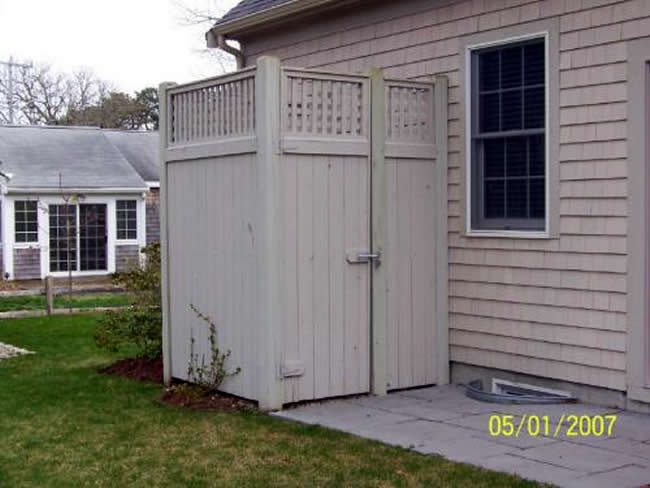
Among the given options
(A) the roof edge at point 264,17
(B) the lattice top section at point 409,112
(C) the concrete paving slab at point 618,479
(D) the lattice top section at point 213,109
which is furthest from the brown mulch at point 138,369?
(C) the concrete paving slab at point 618,479

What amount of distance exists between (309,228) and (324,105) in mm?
936

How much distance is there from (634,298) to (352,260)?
209 cm

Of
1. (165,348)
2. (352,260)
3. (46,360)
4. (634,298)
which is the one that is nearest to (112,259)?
(46,360)

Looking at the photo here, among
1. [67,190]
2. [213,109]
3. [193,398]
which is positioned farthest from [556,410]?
[67,190]

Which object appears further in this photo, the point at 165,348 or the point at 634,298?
the point at 165,348

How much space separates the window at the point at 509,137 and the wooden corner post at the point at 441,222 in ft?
0.77

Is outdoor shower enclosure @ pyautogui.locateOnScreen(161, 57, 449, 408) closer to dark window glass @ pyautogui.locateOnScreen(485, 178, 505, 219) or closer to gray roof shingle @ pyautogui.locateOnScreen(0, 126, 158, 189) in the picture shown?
dark window glass @ pyautogui.locateOnScreen(485, 178, 505, 219)

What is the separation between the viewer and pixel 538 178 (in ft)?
24.7

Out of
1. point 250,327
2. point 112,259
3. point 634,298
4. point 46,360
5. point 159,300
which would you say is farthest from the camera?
point 112,259

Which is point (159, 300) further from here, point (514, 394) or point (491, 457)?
point (491, 457)

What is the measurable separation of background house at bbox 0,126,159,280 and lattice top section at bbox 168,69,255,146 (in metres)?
13.5

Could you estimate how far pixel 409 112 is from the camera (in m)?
7.93

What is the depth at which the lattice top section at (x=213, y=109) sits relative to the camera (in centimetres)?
740

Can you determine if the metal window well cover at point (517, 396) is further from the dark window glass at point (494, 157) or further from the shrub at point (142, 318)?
the shrub at point (142, 318)
